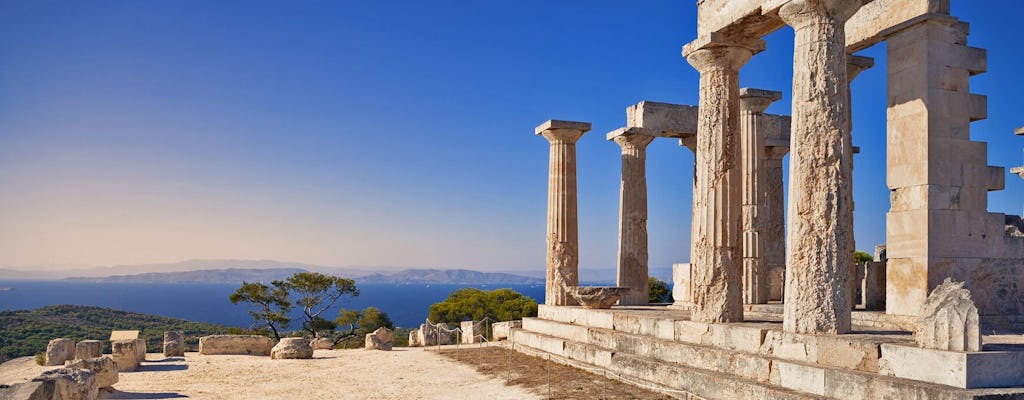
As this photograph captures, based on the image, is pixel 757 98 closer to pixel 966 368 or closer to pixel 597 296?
pixel 597 296

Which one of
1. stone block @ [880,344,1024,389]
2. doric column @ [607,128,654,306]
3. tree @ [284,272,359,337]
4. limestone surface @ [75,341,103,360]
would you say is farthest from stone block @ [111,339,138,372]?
tree @ [284,272,359,337]

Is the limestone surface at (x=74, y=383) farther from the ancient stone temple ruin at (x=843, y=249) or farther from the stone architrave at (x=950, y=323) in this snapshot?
the stone architrave at (x=950, y=323)

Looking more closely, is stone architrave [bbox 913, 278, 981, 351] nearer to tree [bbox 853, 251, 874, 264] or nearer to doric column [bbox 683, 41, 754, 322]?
doric column [bbox 683, 41, 754, 322]

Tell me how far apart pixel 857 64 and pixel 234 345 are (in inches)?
677

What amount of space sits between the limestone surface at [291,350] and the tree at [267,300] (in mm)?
17013

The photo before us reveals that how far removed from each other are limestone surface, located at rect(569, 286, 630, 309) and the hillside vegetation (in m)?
18.6

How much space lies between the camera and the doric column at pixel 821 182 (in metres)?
12.7

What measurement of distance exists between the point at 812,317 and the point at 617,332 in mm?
5636

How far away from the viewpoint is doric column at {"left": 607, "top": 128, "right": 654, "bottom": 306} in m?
23.7

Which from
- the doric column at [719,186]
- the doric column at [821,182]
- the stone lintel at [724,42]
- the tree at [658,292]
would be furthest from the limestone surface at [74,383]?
the tree at [658,292]

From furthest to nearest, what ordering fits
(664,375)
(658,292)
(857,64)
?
(658,292) < (857,64) < (664,375)

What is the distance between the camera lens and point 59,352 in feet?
66.7

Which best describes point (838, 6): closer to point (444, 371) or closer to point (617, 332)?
point (617, 332)

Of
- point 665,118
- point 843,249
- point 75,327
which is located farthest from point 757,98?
point 75,327
